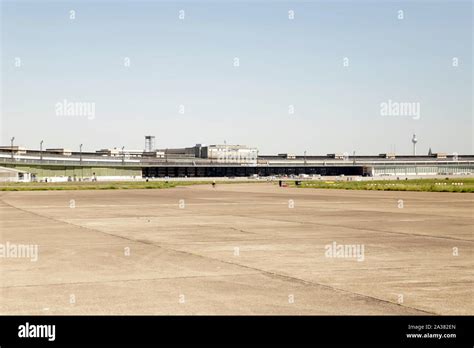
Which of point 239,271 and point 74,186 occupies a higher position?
point 239,271

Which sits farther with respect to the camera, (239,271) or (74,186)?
(74,186)

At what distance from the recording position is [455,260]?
51.7ft

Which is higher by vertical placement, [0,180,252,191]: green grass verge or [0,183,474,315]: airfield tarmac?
[0,183,474,315]: airfield tarmac

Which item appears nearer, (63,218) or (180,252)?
(180,252)

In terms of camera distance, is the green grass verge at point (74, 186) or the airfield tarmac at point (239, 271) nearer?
the airfield tarmac at point (239, 271)

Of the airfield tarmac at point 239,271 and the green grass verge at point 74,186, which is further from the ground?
the airfield tarmac at point 239,271

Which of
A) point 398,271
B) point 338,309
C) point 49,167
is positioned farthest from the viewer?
point 49,167

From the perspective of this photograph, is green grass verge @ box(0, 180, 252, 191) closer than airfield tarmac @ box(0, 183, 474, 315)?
No
